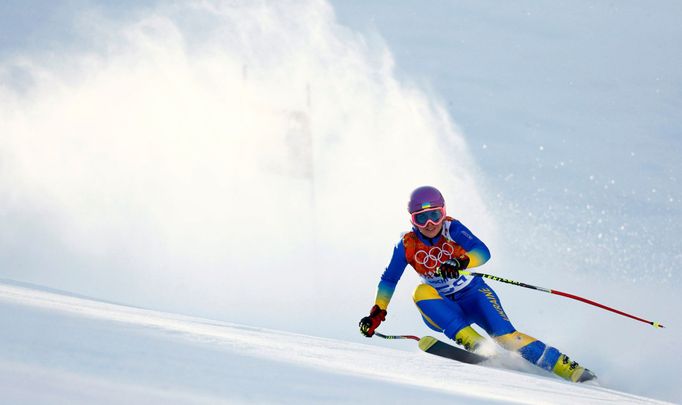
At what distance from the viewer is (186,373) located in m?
2.53

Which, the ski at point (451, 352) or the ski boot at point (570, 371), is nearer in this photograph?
the ski boot at point (570, 371)

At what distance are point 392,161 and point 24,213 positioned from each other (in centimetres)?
651

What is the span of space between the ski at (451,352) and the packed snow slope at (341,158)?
963 mm

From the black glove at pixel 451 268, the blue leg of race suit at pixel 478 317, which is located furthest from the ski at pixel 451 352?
the black glove at pixel 451 268

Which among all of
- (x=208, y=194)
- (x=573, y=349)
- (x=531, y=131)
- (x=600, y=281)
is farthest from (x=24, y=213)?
(x=531, y=131)

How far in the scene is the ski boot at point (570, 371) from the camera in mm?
5246

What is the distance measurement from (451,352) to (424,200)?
1.01m

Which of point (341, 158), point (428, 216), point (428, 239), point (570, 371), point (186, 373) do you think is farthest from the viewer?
point (341, 158)

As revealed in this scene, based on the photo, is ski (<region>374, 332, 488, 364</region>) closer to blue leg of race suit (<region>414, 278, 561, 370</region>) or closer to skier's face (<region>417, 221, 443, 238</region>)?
blue leg of race suit (<region>414, 278, 561, 370</region>)

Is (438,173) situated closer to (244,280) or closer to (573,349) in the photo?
(244,280)

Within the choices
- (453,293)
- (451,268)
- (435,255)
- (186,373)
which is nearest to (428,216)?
(435,255)

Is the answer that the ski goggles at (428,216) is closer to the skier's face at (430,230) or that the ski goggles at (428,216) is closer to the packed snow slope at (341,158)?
the skier's face at (430,230)

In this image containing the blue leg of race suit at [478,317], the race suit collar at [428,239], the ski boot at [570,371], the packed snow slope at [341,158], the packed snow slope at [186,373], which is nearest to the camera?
the packed snow slope at [186,373]

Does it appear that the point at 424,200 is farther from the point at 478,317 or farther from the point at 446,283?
the point at 478,317
